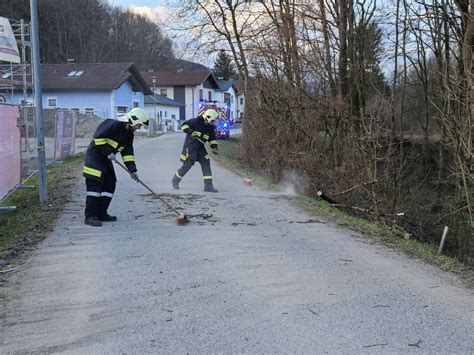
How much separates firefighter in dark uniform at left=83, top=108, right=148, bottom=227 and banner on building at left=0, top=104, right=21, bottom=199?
228 centimetres

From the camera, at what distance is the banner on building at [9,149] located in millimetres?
8523

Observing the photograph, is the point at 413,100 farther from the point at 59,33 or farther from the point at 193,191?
the point at 59,33

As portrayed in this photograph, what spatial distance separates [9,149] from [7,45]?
10846 mm

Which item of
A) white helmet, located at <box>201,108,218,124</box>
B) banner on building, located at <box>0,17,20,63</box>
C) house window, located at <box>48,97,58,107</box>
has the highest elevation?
banner on building, located at <box>0,17,20,63</box>

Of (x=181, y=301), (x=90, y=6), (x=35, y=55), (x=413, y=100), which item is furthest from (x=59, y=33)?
(x=181, y=301)

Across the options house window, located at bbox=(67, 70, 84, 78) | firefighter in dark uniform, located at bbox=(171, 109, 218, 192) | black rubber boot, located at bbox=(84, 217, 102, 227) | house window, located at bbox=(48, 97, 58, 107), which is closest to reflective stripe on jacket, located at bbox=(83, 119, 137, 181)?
black rubber boot, located at bbox=(84, 217, 102, 227)

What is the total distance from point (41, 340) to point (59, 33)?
235ft

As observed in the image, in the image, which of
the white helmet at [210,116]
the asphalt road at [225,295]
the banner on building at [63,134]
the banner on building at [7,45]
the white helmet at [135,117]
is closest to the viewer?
the asphalt road at [225,295]

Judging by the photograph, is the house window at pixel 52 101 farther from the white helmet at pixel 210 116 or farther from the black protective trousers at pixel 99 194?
the black protective trousers at pixel 99 194

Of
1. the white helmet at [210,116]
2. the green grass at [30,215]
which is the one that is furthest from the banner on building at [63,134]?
the white helmet at [210,116]

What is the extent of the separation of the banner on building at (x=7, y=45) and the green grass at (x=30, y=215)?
23.1ft

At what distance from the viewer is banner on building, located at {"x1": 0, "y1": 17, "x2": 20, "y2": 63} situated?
17797mm

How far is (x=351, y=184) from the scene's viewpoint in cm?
1135

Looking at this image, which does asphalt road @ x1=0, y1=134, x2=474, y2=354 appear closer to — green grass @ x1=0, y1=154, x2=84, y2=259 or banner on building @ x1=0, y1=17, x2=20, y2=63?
green grass @ x1=0, y1=154, x2=84, y2=259
